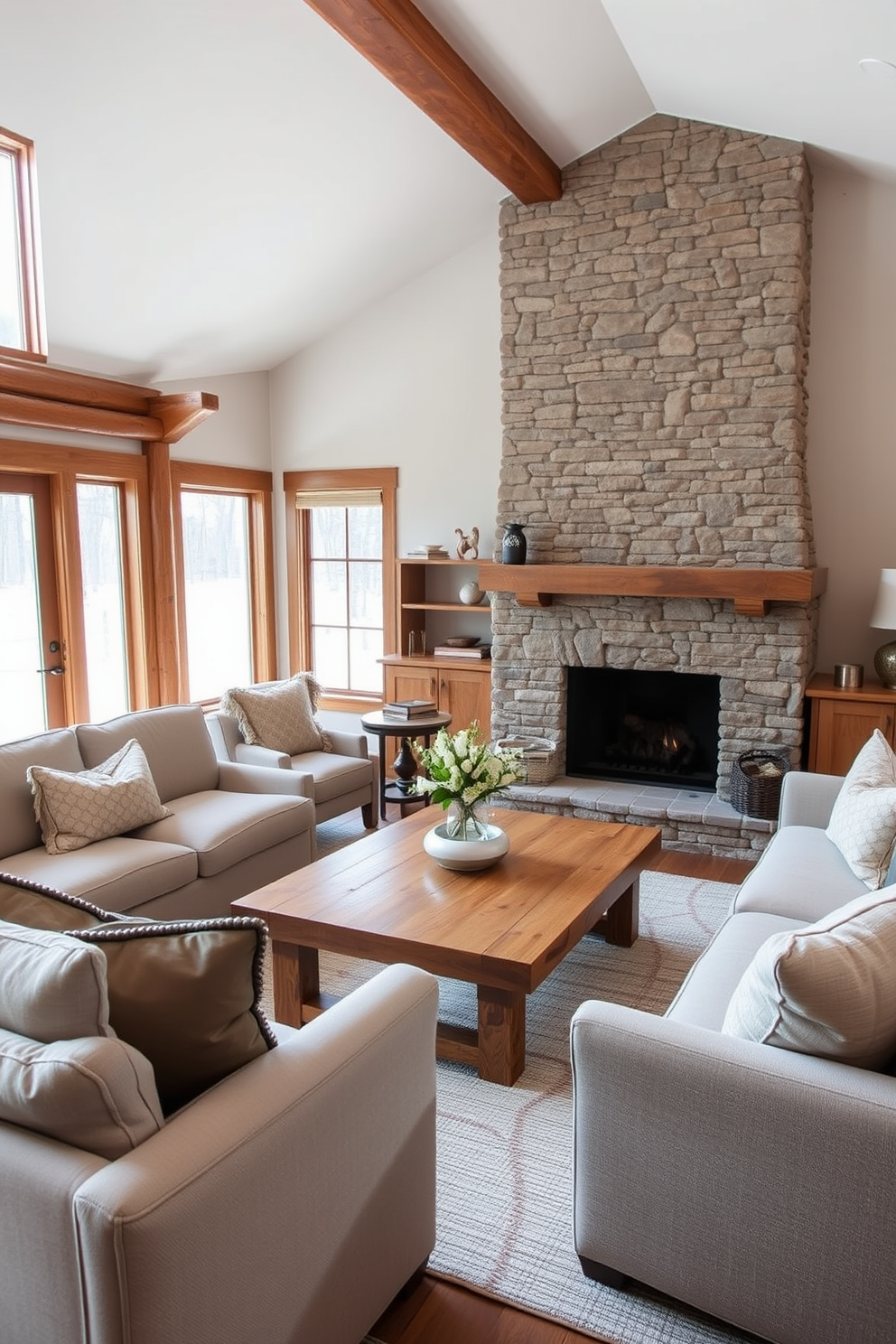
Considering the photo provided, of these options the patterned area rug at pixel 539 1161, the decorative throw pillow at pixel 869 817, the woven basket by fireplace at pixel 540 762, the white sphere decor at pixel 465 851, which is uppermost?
the decorative throw pillow at pixel 869 817

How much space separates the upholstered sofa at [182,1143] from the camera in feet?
4.57

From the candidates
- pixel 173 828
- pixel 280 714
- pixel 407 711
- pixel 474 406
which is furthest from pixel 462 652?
pixel 173 828

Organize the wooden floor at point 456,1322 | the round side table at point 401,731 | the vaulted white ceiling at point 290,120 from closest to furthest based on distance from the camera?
the wooden floor at point 456,1322, the vaulted white ceiling at point 290,120, the round side table at point 401,731

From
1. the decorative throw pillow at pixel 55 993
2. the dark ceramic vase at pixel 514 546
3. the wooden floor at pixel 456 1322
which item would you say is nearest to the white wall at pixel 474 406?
the dark ceramic vase at pixel 514 546

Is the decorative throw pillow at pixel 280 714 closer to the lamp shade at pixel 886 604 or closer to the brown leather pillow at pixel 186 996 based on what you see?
the lamp shade at pixel 886 604

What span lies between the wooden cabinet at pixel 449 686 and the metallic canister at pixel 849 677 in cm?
199

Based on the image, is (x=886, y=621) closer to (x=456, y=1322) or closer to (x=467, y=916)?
(x=467, y=916)

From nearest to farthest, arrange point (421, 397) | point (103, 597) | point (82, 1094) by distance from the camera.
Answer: point (82, 1094) → point (103, 597) → point (421, 397)

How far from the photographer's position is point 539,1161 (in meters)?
2.53

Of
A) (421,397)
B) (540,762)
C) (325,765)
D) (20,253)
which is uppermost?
(20,253)

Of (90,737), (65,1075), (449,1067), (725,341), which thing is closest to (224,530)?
(90,737)

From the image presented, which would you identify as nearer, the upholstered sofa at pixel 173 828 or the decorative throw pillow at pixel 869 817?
the decorative throw pillow at pixel 869 817

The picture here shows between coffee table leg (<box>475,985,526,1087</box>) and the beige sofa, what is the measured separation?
2.75 feet

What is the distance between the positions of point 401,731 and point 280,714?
2.09 ft
